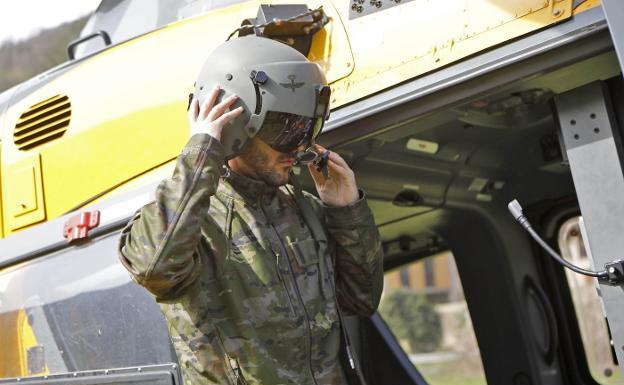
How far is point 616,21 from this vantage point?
2590 millimetres

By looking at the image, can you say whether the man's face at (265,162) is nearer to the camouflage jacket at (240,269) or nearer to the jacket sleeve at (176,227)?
the camouflage jacket at (240,269)

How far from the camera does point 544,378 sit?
16.1 feet

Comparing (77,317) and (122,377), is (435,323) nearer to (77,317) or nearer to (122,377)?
(77,317)

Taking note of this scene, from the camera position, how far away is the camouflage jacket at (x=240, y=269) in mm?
2613

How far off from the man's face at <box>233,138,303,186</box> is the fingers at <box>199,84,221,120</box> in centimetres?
19

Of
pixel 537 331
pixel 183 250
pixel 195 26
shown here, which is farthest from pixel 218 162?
pixel 537 331

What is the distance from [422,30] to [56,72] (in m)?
1.77

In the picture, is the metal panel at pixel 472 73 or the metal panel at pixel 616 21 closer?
the metal panel at pixel 616 21

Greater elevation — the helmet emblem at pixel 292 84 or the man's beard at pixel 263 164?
the helmet emblem at pixel 292 84

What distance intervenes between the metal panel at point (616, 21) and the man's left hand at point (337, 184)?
0.90 m

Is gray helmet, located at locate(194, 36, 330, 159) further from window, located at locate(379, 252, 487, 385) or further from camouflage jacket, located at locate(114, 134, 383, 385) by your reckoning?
window, located at locate(379, 252, 487, 385)

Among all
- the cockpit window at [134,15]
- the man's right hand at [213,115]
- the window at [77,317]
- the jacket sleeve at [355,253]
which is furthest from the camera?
the cockpit window at [134,15]

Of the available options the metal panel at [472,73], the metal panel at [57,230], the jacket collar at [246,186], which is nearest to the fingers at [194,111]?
the jacket collar at [246,186]

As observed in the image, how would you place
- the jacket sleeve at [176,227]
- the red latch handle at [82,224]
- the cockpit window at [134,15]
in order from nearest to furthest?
1. the jacket sleeve at [176,227]
2. the red latch handle at [82,224]
3. the cockpit window at [134,15]
